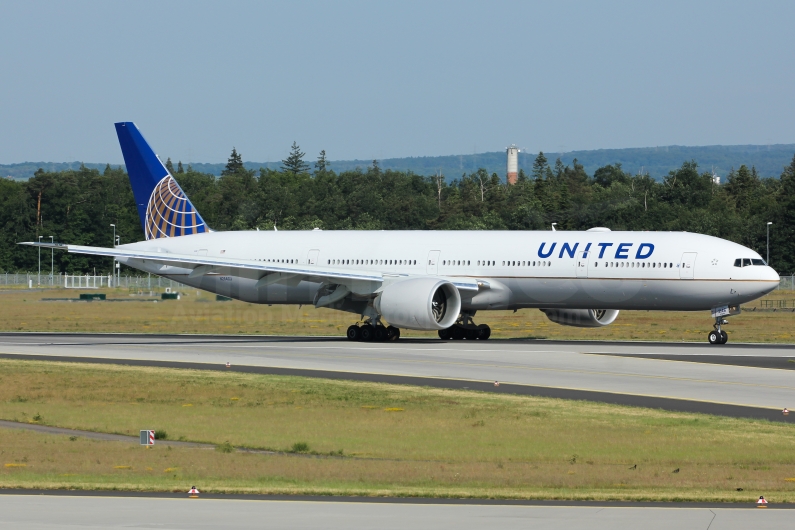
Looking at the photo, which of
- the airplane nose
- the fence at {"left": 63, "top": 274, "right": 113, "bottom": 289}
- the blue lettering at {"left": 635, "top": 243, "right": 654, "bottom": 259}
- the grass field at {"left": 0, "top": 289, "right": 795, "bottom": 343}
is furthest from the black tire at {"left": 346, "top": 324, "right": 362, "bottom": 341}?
the fence at {"left": 63, "top": 274, "right": 113, "bottom": 289}

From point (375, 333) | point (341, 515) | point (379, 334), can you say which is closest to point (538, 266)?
point (379, 334)

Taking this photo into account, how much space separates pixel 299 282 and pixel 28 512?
106 ft

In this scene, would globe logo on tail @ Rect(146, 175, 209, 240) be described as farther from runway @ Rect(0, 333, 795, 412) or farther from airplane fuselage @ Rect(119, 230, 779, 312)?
runway @ Rect(0, 333, 795, 412)

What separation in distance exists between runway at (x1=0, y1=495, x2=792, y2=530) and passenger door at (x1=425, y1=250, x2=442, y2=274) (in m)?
29.5

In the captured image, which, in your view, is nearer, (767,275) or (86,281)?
(767,275)

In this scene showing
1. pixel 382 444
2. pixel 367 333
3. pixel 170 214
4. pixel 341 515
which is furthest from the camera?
pixel 170 214

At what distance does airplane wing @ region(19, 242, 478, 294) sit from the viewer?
41.5 m

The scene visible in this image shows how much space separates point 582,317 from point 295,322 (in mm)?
16081

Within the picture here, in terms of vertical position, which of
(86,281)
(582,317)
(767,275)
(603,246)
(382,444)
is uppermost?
(603,246)

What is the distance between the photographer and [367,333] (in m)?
43.0

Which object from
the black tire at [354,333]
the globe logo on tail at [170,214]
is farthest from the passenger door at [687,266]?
the globe logo on tail at [170,214]

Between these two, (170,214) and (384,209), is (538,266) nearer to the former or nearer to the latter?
(170,214)

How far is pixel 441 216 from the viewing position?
131875mm

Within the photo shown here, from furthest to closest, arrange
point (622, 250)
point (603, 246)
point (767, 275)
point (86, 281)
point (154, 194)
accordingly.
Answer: point (86, 281), point (154, 194), point (603, 246), point (622, 250), point (767, 275)
